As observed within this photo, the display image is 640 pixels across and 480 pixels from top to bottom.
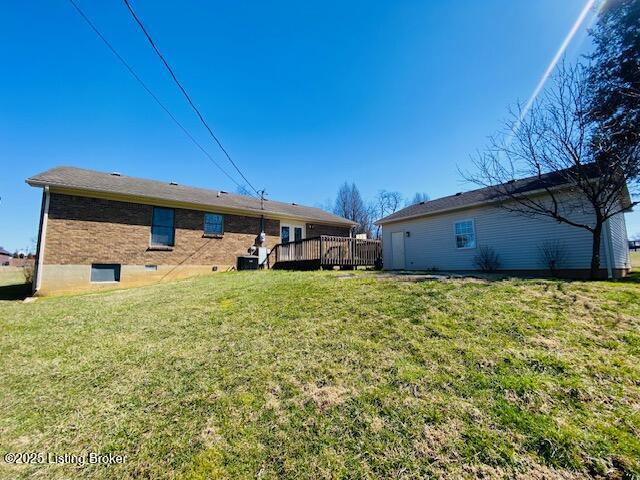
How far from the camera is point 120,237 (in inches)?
483

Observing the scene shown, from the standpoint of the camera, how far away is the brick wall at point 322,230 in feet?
61.1

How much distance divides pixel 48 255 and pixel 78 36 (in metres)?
7.93

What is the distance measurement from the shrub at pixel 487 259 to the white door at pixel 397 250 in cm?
384

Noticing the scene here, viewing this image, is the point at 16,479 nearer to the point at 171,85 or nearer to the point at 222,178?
the point at 171,85

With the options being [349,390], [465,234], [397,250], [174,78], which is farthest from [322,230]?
[349,390]

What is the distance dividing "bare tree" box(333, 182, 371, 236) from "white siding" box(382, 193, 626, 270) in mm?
25075

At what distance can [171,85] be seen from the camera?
824 cm

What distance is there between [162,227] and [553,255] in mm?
15479

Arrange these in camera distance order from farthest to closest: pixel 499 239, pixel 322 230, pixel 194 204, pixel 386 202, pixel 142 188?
pixel 386 202
pixel 322 230
pixel 194 204
pixel 142 188
pixel 499 239

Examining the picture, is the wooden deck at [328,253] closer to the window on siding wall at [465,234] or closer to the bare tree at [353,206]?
the window on siding wall at [465,234]

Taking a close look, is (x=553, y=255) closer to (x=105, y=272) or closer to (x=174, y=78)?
(x=174, y=78)

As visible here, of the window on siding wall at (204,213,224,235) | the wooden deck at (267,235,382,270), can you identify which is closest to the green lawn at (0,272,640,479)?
the wooden deck at (267,235,382,270)

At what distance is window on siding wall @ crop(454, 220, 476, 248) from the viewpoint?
12492 millimetres

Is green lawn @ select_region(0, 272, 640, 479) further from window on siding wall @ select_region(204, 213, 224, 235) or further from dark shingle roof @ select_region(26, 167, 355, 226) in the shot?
window on siding wall @ select_region(204, 213, 224, 235)
